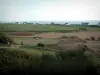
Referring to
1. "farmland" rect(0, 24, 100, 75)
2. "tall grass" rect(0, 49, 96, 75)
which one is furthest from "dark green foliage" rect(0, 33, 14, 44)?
"tall grass" rect(0, 49, 96, 75)

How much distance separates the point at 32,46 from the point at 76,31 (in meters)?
0.83

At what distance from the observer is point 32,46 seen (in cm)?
361

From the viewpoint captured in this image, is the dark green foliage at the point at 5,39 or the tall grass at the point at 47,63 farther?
the dark green foliage at the point at 5,39

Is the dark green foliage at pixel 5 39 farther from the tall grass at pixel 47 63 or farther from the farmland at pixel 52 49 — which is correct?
the tall grass at pixel 47 63

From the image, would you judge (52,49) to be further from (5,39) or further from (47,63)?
(5,39)

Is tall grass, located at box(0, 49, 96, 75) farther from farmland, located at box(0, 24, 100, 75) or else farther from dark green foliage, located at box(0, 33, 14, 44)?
dark green foliage, located at box(0, 33, 14, 44)

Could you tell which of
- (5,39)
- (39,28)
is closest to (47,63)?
(39,28)

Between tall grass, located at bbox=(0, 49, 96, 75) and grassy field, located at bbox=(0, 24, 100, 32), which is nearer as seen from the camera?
tall grass, located at bbox=(0, 49, 96, 75)

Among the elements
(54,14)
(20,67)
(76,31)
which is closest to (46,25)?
(54,14)

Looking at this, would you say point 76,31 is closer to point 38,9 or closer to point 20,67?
point 38,9

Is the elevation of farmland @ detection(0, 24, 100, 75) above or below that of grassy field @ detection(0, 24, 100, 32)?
below

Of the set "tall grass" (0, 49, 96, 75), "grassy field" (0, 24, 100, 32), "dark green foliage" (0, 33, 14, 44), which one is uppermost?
"grassy field" (0, 24, 100, 32)

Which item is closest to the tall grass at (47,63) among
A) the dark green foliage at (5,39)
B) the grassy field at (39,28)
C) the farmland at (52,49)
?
the farmland at (52,49)

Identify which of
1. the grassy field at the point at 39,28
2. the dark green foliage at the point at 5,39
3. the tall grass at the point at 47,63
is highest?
the grassy field at the point at 39,28
